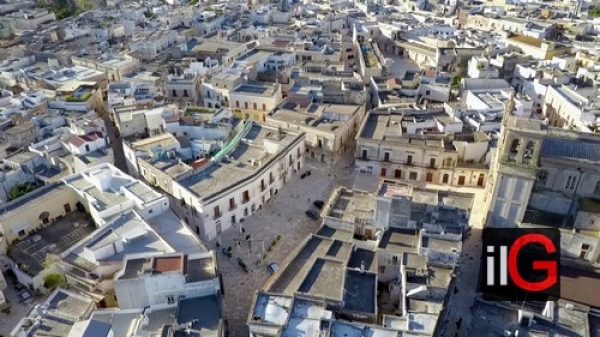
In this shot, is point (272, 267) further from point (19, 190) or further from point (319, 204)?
point (19, 190)

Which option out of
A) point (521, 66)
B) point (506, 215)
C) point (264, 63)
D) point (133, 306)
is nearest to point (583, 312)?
point (506, 215)

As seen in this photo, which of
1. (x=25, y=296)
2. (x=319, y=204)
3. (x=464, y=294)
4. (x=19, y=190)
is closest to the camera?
(x=25, y=296)

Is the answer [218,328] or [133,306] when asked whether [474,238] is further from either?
[133,306]

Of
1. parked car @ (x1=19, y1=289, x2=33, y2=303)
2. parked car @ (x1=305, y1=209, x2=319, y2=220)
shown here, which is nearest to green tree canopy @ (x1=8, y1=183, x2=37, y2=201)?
parked car @ (x1=19, y1=289, x2=33, y2=303)

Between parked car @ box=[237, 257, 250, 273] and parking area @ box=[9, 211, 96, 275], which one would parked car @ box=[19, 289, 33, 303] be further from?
parked car @ box=[237, 257, 250, 273]

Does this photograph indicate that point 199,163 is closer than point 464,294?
No

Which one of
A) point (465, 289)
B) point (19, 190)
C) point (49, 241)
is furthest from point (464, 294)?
point (19, 190)
